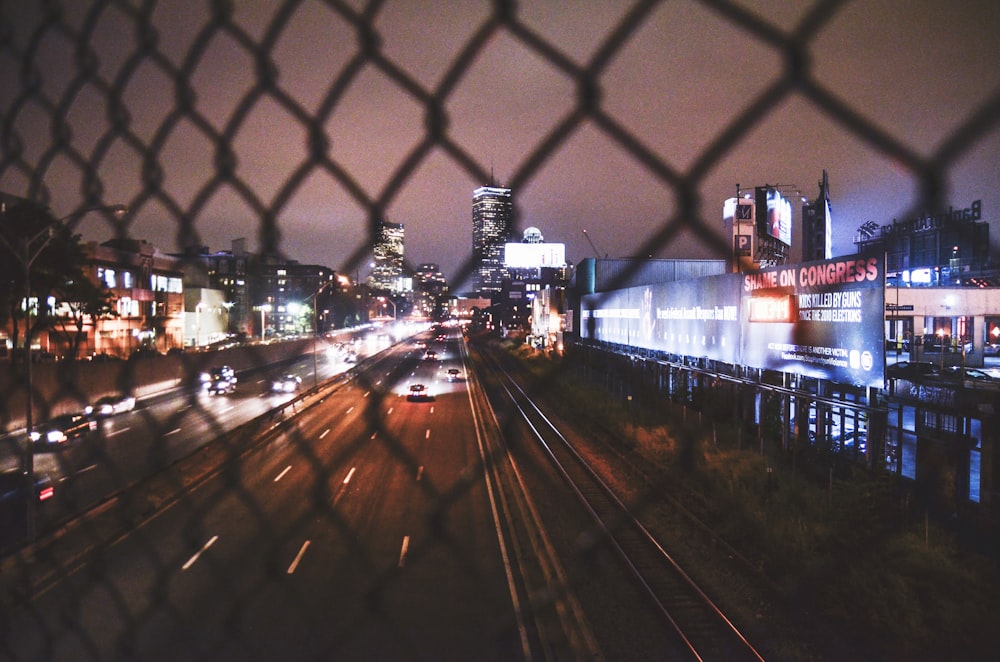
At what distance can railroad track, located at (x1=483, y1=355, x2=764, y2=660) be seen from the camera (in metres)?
6.52

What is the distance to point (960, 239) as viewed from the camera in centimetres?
159

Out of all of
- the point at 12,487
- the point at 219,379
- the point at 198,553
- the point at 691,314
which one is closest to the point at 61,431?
the point at 12,487

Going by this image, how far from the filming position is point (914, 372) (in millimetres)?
14969

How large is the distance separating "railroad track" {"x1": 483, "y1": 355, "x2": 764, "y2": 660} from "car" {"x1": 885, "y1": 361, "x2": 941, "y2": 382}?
8.24m

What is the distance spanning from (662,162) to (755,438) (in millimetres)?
11678

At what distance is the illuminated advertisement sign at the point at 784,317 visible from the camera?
8.94 metres

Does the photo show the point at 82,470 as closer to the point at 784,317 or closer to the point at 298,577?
the point at 298,577

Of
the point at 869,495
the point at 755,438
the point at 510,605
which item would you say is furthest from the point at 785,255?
the point at 510,605

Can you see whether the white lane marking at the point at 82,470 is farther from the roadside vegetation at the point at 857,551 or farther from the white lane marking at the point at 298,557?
the roadside vegetation at the point at 857,551

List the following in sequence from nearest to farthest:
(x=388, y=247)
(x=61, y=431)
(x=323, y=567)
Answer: (x=388, y=247) → (x=323, y=567) → (x=61, y=431)

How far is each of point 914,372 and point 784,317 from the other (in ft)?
22.9

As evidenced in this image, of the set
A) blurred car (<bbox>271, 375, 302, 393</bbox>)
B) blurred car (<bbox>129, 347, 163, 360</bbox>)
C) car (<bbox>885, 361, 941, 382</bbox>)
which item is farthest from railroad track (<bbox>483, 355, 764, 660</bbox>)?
blurred car (<bbox>271, 375, 302, 393</bbox>)

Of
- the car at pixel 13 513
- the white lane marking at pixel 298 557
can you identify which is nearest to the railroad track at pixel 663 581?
the white lane marking at pixel 298 557

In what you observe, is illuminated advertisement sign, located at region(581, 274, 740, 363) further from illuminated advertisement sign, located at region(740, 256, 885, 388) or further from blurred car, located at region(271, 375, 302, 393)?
blurred car, located at region(271, 375, 302, 393)
